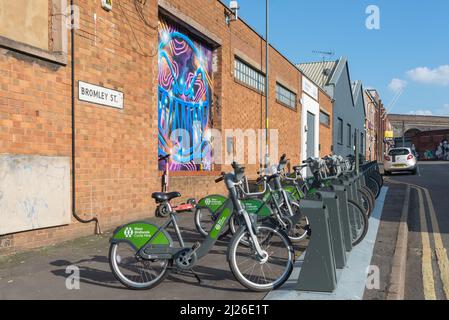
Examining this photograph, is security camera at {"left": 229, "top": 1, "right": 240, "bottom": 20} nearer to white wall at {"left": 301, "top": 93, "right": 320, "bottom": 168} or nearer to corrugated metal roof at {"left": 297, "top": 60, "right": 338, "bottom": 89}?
white wall at {"left": 301, "top": 93, "right": 320, "bottom": 168}

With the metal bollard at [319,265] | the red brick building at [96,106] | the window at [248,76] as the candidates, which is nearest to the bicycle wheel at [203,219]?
the red brick building at [96,106]

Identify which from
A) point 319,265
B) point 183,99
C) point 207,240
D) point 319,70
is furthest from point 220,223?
point 319,70

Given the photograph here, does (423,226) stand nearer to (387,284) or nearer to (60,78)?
(387,284)

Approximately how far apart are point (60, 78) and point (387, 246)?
558 cm

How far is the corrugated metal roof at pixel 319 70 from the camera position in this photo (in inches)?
1391

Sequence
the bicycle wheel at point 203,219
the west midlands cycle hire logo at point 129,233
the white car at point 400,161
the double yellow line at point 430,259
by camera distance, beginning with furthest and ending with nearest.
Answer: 1. the white car at point 400,161
2. the bicycle wheel at point 203,219
3. the double yellow line at point 430,259
4. the west midlands cycle hire logo at point 129,233

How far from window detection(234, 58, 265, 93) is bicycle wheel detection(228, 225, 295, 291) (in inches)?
397

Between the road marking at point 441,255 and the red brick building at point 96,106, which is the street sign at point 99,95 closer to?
the red brick building at point 96,106

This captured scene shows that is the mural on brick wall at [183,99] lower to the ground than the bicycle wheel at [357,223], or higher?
higher

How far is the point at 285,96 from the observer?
19.8 m

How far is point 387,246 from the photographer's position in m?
6.17

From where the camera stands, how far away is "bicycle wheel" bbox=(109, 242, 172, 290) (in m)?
4.30

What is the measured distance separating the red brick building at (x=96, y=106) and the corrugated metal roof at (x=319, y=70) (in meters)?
24.9
